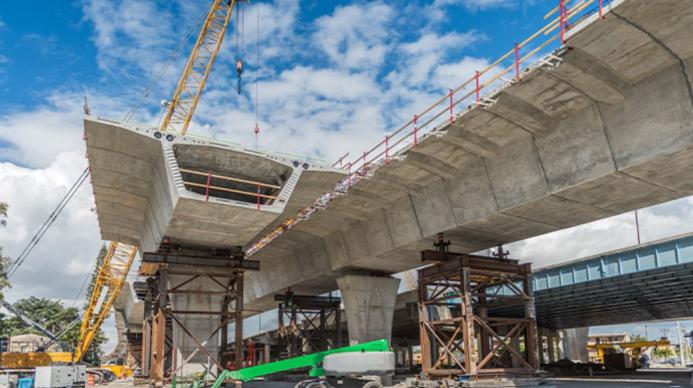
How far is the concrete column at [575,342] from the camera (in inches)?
2749

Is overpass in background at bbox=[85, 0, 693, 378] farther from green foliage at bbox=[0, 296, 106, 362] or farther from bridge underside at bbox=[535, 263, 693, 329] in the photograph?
green foliage at bbox=[0, 296, 106, 362]

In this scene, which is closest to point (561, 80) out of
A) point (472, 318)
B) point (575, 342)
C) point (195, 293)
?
point (472, 318)

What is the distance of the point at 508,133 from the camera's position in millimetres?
18438

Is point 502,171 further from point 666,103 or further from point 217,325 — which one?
point 217,325

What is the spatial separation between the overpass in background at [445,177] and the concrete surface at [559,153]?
0.15 feet

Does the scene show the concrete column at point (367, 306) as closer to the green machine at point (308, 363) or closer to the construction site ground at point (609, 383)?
the construction site ground at point (609, 383)

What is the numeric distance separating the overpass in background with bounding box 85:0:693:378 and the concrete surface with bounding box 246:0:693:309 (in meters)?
0.05

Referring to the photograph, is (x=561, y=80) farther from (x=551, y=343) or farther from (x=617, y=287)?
(x=551, y=343)

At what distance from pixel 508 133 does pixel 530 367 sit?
10.3 meters

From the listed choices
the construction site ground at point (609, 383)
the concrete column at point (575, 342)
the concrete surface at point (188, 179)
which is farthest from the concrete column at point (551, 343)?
the concrete surface at point (188, 179)

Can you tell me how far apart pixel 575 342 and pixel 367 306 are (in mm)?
49663

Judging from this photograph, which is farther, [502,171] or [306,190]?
[306,190]

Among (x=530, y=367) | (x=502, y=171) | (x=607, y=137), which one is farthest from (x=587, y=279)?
(x=607, y=137)

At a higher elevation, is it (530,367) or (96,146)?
(96,146)
